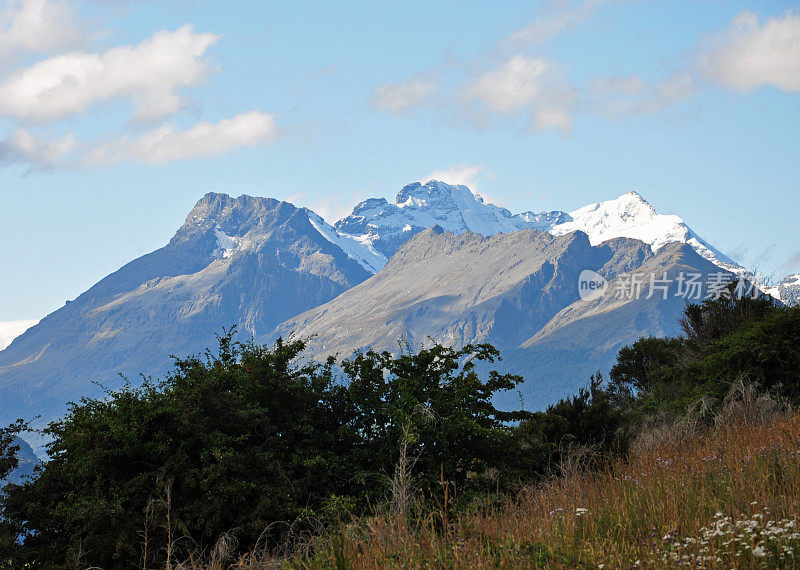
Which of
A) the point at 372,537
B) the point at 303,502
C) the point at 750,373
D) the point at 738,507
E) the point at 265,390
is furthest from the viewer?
the point at 750,373

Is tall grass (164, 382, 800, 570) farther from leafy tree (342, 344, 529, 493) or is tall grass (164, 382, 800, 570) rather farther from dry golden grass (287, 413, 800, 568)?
leafy tree (342, 344, 529, 493)

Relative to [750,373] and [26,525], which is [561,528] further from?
[750,373]

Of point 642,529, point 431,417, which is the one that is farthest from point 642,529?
point 431,417

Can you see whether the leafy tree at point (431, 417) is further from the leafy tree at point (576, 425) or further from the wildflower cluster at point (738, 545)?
the wildflower cluster at point (738, 545)

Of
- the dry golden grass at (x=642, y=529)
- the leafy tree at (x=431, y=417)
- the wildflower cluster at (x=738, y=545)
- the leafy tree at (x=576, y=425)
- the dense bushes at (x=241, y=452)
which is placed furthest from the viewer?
the leafy tree at (x=576, y=425)

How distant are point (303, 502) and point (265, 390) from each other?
3.75 meters

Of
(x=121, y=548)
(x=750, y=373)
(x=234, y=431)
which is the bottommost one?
(x=750, y=373)

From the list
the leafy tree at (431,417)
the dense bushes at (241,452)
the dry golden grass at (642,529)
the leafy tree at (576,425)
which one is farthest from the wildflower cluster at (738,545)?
the leafy tree at (576,425)

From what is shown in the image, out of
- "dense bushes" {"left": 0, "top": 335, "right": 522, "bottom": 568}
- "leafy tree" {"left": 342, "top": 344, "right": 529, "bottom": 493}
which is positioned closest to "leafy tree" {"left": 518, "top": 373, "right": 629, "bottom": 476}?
"leafy tree" {"left": 342, "top": 344, "right": 529, "bottom": 493}

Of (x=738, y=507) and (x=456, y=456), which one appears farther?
(x=456, y=456)

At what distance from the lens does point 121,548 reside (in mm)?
13180

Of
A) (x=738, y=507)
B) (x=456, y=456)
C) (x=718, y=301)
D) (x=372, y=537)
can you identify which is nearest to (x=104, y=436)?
(x=456, y=456)

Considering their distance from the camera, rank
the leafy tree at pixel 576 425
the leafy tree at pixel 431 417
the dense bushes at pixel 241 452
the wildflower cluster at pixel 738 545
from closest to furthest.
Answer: the wildflower cluster at pixel 738 545
the dense bushes at pixel 241 452
the leafy tree at pixel 431 417
the leafy tree at pixel 576 425

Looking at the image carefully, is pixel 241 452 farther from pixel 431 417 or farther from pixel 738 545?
pixel 738 545
